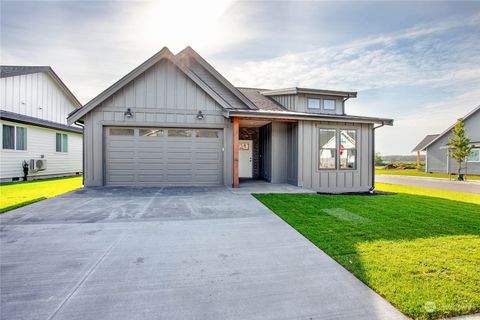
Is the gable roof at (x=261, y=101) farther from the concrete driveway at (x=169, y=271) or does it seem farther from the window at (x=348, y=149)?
the concrete driveway at (x=169, y=271)

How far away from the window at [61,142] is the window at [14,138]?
212cm

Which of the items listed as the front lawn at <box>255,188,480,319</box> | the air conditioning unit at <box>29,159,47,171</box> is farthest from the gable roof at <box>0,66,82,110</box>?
the front lawn at <box>255,188,480,319</box>

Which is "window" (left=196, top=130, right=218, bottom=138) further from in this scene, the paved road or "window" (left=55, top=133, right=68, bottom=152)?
the paved road

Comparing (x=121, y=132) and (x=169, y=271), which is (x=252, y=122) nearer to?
(x=121, y=132)

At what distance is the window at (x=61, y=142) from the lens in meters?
13.7

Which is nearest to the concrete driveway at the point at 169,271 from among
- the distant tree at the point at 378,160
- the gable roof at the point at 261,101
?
the gable roof at the point at 261,101

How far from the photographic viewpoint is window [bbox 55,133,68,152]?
13.7 metres

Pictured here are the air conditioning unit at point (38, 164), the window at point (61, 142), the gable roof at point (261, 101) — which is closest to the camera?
the gable roof at point (261, 101)

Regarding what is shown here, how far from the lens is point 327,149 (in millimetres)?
9172

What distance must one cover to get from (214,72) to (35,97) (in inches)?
466

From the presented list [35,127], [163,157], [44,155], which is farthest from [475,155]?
[35,127]

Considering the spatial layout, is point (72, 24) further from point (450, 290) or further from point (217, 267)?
point (450, 290)

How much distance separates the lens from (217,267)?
2.68m

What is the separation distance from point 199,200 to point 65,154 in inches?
516
